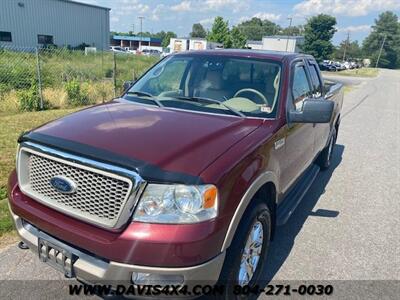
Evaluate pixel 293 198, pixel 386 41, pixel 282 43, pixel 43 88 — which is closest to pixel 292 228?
pixel 293 198

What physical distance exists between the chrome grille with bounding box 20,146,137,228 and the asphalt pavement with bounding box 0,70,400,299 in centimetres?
90

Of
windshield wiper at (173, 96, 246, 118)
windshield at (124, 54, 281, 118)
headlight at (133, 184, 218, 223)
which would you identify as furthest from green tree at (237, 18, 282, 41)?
headlight at (133, 184, 218, 223)

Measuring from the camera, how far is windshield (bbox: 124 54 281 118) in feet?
10.9

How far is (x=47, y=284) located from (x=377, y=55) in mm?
122884

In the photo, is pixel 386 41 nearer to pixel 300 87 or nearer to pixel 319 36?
pixel 319 36

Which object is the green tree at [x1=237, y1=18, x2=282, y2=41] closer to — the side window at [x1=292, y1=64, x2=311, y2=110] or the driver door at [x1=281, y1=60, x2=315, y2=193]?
the side window at [x1=292, y1=64, x2=311, y2=110]

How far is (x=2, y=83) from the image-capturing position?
34.5ft

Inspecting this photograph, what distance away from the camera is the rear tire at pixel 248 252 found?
2395mm

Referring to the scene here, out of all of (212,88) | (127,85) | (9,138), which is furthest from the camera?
(9,138)

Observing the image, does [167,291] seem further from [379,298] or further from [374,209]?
[374,209]

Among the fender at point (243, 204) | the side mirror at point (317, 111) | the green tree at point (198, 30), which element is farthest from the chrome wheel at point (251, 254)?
the green tree at point (198, 30)

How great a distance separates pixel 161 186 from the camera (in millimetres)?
2086

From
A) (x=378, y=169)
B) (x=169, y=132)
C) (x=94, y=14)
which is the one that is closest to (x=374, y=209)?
(x=378, y=169)

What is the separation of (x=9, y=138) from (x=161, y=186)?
17.6ft
